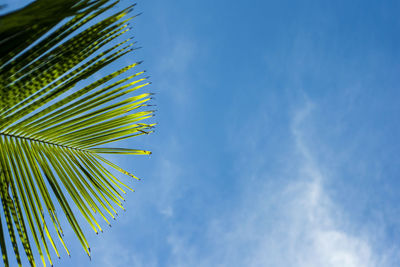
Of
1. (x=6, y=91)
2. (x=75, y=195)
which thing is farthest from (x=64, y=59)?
(x=75, y=195)

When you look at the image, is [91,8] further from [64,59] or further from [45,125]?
[45,125]

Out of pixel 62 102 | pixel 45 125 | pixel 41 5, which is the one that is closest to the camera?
pixel 41 5

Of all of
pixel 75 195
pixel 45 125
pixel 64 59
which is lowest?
pixel 75 195

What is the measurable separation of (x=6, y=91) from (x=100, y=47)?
0.46 metres

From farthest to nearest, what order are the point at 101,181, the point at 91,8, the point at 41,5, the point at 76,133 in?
the point at 101,181, the point at 76,133, the point at 91,8, the point at 41,5

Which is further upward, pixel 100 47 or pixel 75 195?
pixel 100 47

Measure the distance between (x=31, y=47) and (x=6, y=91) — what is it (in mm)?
236

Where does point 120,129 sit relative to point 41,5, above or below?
above

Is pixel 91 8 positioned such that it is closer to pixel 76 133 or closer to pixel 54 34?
pixel 54 34

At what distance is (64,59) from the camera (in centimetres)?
155

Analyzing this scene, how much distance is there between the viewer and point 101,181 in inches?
89.0

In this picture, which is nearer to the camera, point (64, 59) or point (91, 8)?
point (91, 8)

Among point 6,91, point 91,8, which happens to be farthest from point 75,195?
point 91,8

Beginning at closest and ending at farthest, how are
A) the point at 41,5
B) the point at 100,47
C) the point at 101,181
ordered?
the point at 41,5, the point at 100,47, the point at 101,181
